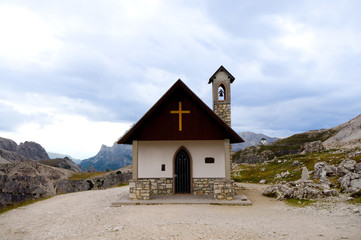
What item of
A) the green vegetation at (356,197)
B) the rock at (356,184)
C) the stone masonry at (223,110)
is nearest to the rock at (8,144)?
the stone masonry at (223,110)

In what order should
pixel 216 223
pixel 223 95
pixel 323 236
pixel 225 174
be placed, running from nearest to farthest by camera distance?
pixel 323 236, pixel 216 223, pixel 225 174, pixel 223 95

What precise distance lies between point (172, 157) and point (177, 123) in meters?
2.37

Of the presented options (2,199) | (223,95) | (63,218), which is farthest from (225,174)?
(2,199)

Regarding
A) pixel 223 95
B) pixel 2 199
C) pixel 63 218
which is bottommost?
pixel 2 199

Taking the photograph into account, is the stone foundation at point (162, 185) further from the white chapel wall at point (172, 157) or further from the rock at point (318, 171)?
the rock at point (318, 171)

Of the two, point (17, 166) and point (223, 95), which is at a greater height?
point (223, 95)

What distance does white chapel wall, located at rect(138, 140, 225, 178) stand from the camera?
16.2 m

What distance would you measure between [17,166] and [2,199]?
3955 millimetres

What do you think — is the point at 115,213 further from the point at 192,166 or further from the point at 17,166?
the point at 17,166

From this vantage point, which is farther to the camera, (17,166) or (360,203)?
(17,166)

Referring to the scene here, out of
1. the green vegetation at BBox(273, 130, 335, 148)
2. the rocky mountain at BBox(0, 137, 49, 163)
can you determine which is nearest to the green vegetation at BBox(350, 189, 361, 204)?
the green vegetation at BBox(273, 130, 335, 148)

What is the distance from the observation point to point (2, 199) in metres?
29.4

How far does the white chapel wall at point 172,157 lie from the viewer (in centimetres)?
1623

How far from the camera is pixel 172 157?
16.4 m
